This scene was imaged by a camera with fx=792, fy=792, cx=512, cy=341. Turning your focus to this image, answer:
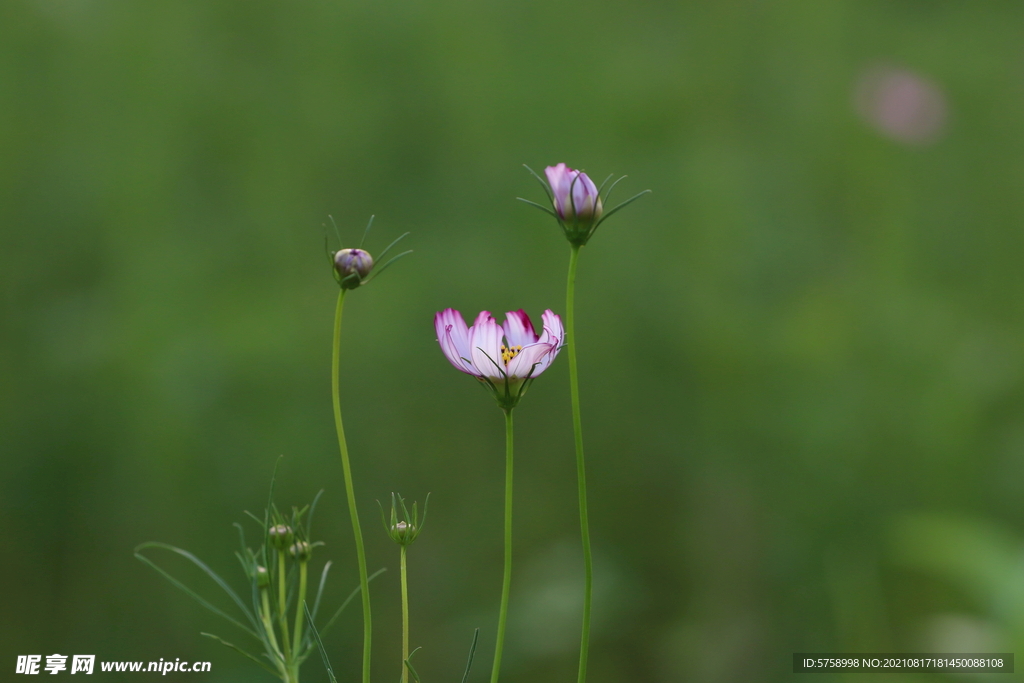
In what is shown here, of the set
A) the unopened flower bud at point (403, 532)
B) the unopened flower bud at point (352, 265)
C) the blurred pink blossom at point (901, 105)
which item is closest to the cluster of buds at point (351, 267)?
the unopened flower bud at point (352, 265)

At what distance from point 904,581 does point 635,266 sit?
739 mm

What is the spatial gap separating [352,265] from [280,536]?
130 millimetres

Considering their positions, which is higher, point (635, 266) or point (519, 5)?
point (519, 5)

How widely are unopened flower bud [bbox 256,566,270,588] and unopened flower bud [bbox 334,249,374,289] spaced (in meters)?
0.15

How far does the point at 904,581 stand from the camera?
1.24 m

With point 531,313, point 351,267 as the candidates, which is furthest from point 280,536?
point 531,313

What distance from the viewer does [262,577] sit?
1.27ft

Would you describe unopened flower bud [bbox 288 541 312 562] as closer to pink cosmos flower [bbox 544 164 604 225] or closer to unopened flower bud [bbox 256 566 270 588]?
unopened flower bud [bbox 256 566 270 588]

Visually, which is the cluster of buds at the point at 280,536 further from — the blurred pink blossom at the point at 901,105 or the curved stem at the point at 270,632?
the blurred pink blossom at the point at 901,105

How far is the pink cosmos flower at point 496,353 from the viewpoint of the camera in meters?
0.37

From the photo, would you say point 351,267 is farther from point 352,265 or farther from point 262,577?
point 262,577

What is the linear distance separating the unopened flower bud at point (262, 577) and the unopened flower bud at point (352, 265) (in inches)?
5.9

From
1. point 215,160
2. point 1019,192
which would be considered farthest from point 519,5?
point 1019,192

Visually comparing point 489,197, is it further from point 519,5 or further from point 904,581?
point 904,581
